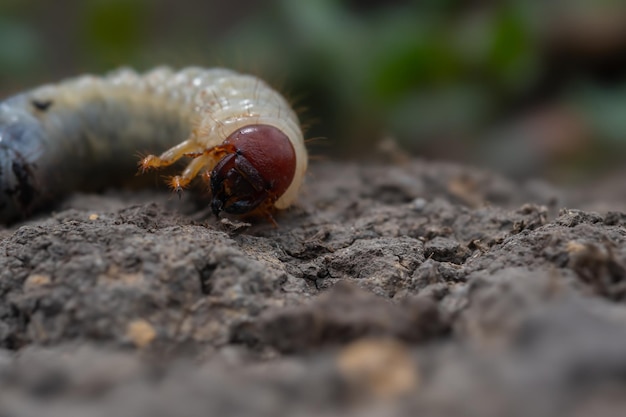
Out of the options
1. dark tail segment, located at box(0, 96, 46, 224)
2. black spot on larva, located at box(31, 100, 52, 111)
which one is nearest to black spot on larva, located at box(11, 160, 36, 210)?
dark tail segment, located at box(0, 96, 46, 224)

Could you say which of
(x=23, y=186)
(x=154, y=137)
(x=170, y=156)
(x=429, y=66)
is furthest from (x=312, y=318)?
(x=429, y=66)

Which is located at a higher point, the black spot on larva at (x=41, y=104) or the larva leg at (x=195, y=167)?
the larva leg at (x=195, y=167)

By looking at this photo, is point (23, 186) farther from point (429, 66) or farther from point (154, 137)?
point (429, 66)

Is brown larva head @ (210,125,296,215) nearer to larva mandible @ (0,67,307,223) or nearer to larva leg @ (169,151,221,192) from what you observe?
larva mandible @ (0,67,307,223)

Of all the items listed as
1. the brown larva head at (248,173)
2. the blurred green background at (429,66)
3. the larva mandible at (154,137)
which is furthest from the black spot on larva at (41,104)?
the blurred green background at (429,66)

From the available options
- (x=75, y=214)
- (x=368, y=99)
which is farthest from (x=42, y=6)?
(x=75, y=214)

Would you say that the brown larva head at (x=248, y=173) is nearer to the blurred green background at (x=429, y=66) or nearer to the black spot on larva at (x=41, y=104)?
the black spot on larva at (x=41, y=104)

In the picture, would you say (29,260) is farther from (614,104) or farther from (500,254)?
(614,104)
